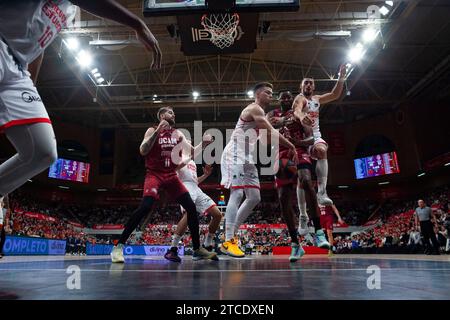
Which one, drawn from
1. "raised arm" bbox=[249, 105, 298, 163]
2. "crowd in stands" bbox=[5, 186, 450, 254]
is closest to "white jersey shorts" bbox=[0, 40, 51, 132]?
"raised arm" bbox=[249, 105, 298, 163]

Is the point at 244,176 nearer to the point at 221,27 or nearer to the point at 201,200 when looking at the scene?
the point at 201,200

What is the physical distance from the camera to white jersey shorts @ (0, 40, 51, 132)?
1621mm

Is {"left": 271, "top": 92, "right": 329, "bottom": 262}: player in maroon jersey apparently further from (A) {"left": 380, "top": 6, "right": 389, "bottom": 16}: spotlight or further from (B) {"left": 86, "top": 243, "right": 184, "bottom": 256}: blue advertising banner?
(B) {"left": 86, "top": 243, "right": 184, "bottom": 256}: blue advertising banner

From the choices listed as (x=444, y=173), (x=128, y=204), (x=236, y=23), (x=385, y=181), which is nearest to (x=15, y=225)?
(x=128, y=204)

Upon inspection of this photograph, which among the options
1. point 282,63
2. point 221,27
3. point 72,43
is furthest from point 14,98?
point 282,63

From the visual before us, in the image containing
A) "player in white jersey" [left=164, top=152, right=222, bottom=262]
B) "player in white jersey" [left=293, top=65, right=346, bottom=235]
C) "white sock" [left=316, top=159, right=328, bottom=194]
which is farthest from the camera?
"player in white jersey" [left=164, top=152, right=222, bottom=262]

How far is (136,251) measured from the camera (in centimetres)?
1555

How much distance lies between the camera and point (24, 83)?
5.64 feet

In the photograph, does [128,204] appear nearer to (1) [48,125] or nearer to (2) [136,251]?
(2) [136,251]

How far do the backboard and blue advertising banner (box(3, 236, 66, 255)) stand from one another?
847cm

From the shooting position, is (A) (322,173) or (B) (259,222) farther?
(B) (259,222)

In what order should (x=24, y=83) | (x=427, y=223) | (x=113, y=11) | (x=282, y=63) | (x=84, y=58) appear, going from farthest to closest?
(x=282, y=63)
(x=84, y=58)
(x=427, y=223)
(x=24, y=83)
(x=113, y=11)

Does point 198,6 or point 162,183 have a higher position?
point 198,6

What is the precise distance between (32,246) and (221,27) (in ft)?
32.5
